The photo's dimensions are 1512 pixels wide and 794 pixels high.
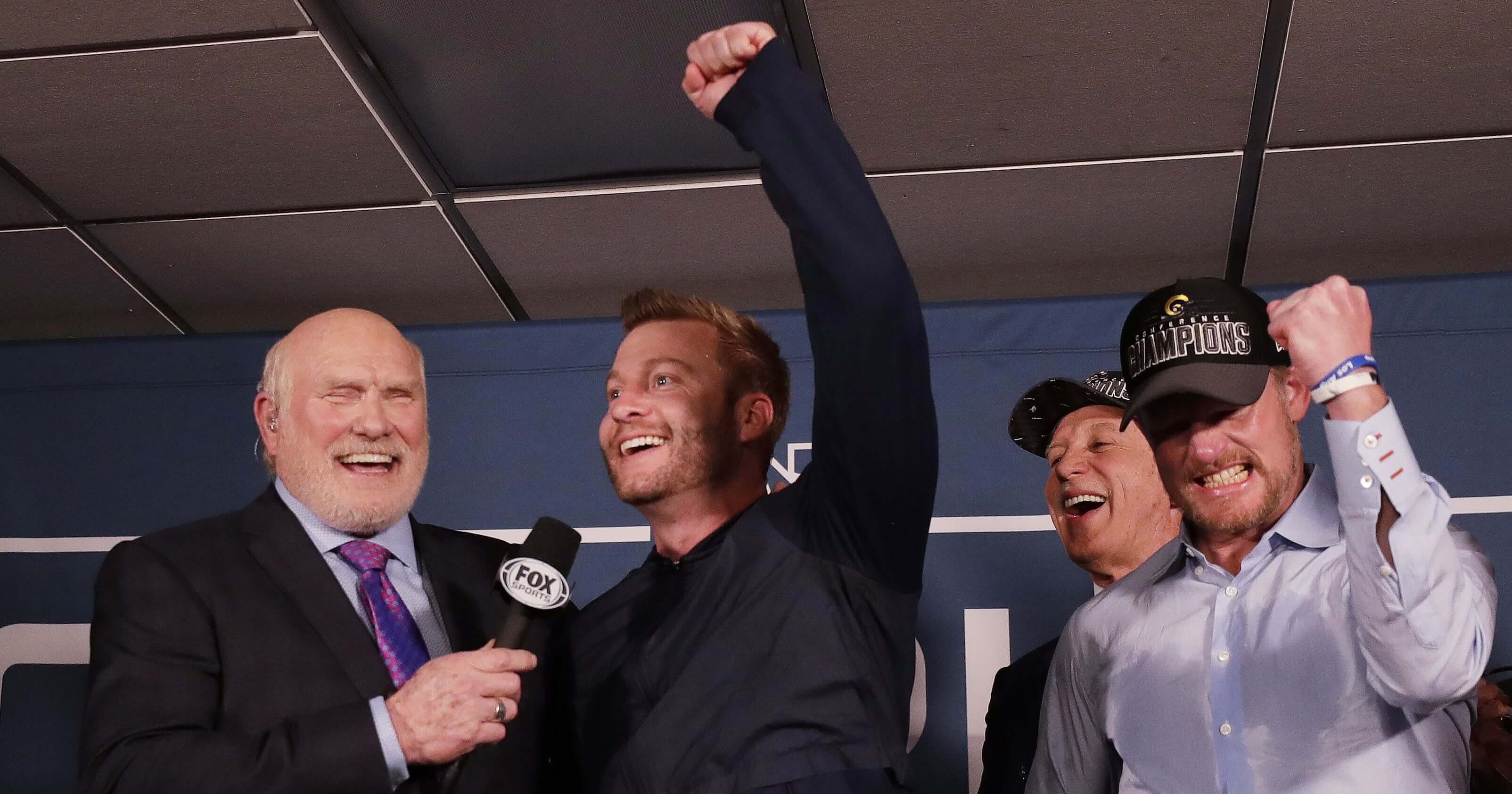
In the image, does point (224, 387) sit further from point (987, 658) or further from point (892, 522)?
point (892, 522)

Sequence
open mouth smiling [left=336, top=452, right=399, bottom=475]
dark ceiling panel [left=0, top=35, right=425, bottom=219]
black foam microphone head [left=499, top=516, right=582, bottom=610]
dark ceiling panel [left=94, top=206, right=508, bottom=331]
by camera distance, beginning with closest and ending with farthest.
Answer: black foam microphone head [left=499, top=516, right=582, bottom=610], open mouth smiling [left=336, top=452, right=399, bottom=475], dark ceiling panel [left=0, top=35, right=425, bottom=219], dark ceiling panel [left=94, top=206, right=508, bottom=331]

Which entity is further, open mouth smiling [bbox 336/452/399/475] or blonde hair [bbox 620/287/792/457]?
blonde hair [bbox 620/287/792/457]

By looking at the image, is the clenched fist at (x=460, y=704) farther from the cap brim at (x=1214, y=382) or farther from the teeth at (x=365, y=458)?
the cap brim at (x=1214, y=382)

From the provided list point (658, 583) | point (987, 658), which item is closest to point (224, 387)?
point (658, 583)

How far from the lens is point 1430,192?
2.55 meters

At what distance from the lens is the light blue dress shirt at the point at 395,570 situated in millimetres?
1822

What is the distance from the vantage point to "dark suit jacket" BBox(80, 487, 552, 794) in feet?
4.90

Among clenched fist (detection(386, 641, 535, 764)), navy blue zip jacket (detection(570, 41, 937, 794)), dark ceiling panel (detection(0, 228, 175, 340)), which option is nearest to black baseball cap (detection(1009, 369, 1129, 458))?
navy blue zip jacket (detection(570, 41, 937, 794))

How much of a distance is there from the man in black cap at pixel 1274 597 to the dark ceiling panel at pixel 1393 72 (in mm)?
585

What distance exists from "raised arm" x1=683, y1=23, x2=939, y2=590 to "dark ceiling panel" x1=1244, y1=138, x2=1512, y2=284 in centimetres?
127

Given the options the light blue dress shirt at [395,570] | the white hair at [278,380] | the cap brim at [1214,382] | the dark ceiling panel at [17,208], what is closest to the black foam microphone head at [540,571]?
the light blue dress shirt at [395,570]

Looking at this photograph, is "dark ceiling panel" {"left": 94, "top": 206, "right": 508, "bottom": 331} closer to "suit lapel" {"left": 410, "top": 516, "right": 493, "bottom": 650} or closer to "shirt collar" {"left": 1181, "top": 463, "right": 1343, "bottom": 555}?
"suit lapel" {"left": 410, "top": 516, "right": 493, "bottom": 650}

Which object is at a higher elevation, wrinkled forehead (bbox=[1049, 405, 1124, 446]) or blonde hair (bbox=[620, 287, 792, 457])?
wrinkled forehead (bbox=[1049, 405, 1124, 446])

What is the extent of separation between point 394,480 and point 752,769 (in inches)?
26.6
